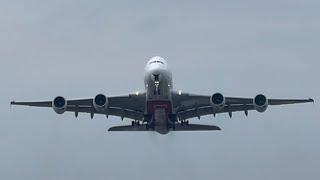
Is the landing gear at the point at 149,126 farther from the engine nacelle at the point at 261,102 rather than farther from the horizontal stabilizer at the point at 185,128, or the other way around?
the engine nacelle at the point at 261,102

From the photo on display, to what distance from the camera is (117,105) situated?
52.9 m

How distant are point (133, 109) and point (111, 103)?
69.2 inches

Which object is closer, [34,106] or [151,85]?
[151,85]

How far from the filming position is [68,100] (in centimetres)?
5172

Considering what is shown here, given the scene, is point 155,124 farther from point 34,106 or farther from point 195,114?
point 34,106

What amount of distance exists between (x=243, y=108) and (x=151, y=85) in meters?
8.40

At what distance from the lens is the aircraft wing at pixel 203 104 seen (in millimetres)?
52094

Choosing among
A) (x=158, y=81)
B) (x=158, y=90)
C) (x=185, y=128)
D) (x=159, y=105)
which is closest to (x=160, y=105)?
(x=159, y=105)

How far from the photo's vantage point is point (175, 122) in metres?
53.1

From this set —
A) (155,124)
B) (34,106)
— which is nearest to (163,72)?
(155,124)

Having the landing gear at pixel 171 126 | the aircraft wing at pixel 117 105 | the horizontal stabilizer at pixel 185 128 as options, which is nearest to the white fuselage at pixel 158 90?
the landing gear at pixel 171 126

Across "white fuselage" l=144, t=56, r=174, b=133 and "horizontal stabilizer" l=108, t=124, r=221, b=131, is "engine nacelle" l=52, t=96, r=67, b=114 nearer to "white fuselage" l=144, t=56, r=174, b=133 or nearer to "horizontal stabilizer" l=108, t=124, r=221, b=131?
"horizontal stabilizer" l=108, t=124, r=221, b=131

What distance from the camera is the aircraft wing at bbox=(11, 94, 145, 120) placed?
51.9 metres

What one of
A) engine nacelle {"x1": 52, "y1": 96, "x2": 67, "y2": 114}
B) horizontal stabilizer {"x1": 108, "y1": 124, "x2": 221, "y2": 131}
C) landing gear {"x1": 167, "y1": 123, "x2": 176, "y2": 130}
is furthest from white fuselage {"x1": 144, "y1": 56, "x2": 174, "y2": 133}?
engine nacelle {"x1": 52, "y1": 96, "x2": 67, "y2": 114}
